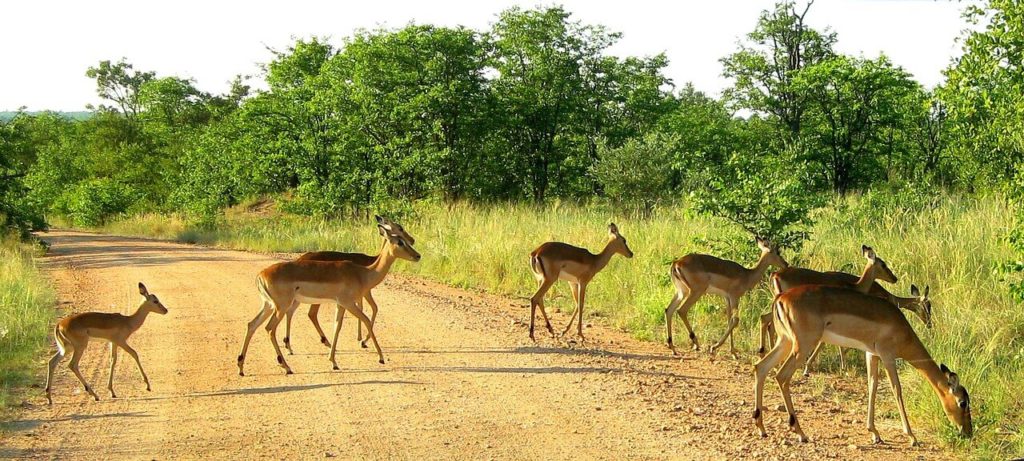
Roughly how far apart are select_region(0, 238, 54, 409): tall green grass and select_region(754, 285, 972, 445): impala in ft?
21.2

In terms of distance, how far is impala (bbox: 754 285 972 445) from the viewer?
7.04m

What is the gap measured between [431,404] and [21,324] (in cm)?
602

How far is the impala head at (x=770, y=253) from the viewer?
10906 mm

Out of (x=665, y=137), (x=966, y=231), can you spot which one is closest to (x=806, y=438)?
(x=966, y=231)

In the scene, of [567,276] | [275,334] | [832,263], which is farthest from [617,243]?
[275,334]

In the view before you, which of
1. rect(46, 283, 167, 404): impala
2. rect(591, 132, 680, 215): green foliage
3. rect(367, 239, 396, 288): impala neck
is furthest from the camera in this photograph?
rect(591, 132, 680, 215): green foliage

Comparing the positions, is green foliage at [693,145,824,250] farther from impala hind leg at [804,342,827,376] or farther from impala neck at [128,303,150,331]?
impala neck at [128,303,150,331]

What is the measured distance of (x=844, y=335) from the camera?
7.13 meters

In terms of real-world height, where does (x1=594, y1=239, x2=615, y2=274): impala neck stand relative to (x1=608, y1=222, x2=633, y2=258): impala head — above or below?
below

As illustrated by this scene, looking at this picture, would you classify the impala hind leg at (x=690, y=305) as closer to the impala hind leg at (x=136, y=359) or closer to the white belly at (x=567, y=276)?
the white belly at (x=567, y=276)

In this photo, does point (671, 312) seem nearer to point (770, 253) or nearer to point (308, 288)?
point (770, 253)

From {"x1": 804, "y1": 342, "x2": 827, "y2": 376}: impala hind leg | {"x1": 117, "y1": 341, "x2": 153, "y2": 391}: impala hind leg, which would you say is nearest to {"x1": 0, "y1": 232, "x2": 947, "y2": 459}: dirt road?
{"x1": 117, "y1": 341, "x2": 153, "y2": 391}: impala hind leg

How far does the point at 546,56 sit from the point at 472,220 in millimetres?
8083

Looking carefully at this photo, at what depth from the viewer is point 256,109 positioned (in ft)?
96.0
